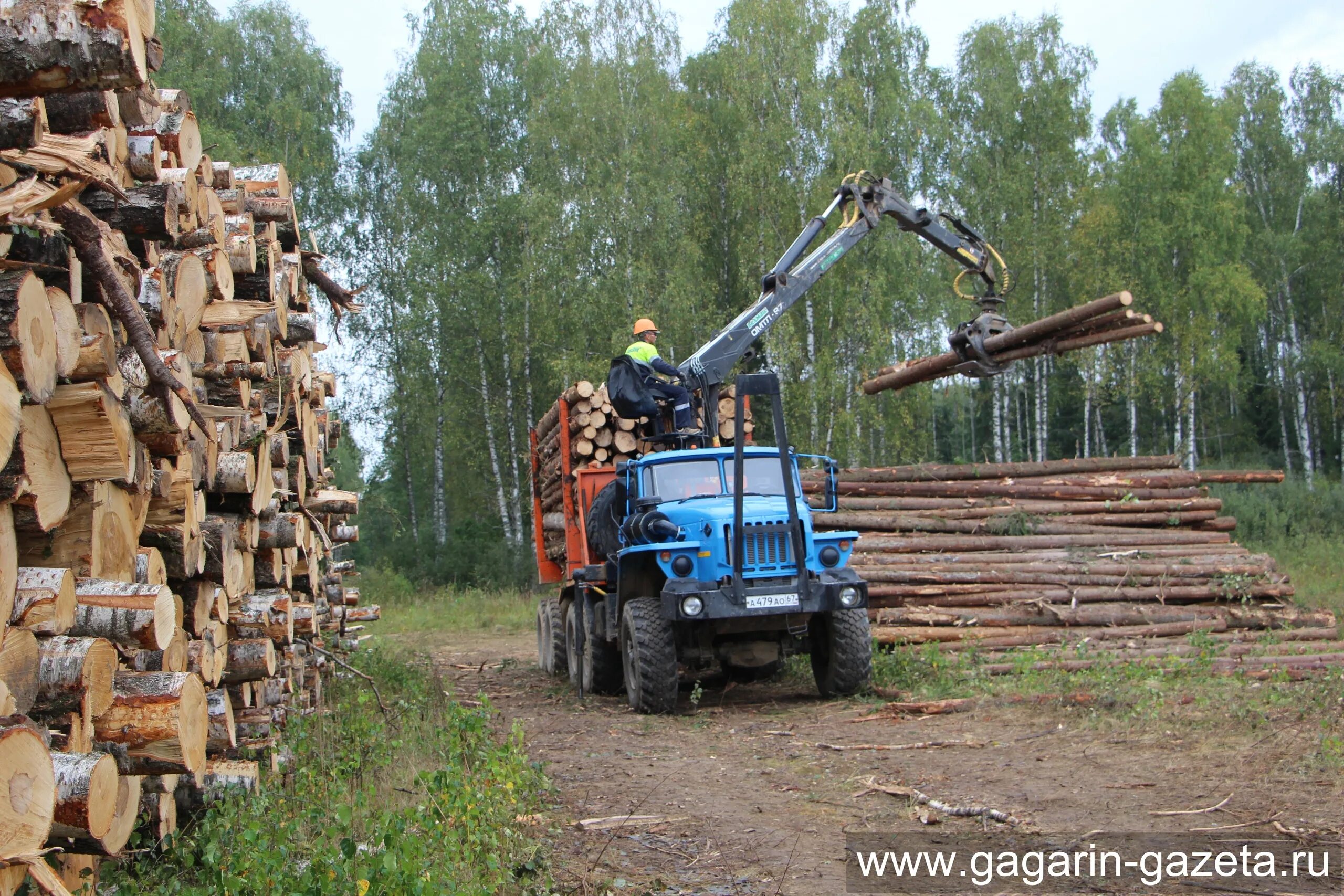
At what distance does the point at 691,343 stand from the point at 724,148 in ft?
16.9

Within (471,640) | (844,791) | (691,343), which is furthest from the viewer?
(691,343)

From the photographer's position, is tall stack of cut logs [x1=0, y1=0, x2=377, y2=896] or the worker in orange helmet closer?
tall stack of cut logs [x1=0, y1=0, x2=377, y2=896]

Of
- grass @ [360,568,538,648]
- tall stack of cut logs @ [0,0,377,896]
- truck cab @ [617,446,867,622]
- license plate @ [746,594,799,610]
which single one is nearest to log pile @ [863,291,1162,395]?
truck cab @ [617,446,867,622]

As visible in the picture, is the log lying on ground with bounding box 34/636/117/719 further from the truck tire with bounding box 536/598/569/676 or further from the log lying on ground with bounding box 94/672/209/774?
the truck tire with bounding box 536/598/569/676

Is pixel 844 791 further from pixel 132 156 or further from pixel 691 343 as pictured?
pixel 691 343

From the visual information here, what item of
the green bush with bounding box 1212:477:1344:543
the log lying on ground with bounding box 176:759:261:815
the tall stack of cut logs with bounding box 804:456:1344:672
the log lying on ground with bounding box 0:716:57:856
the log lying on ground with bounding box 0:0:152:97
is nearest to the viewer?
the log lying on ground with bounding box 0:716:57:856

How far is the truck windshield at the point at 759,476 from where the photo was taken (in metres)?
10.4

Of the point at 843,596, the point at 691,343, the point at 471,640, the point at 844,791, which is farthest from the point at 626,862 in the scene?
the point at 691,343

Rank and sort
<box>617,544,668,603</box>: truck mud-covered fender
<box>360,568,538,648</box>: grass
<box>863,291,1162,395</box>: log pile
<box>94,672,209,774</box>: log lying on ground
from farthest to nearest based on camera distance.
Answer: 1. <box>360,568,538,648</box>: grass
2. <box>863,291,1162,395</box>: log pile
3. <box>617,544,668,603</box>: truck mud-covered fender
4. <box>94,672,209,774</box>: log lying on ground

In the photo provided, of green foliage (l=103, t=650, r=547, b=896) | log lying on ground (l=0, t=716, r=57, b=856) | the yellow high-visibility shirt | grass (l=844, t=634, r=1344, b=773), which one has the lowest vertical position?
grass (l=844, t=634, r=1344, b=773)

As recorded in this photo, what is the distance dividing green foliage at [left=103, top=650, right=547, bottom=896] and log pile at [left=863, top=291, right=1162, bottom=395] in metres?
6.10

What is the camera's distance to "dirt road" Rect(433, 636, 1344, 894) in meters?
5.46

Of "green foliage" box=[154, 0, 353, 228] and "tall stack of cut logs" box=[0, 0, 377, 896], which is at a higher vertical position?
"green foliage" box=[154, 0, 353, 228]

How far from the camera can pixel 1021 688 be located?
9430 mm
